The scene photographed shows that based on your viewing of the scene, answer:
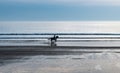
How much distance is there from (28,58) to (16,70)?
217 inches

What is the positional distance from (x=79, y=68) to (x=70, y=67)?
0.64 m

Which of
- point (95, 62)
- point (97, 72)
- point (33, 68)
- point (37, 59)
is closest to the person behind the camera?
point (97, 72)

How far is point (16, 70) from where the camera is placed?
60.5 feet

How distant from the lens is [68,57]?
80.4 ft

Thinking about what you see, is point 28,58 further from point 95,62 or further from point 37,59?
point 95,62

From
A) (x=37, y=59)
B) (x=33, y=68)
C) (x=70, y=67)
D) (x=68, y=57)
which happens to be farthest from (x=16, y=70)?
(x=68, y=57)

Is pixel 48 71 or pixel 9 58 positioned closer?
pixel 48 71

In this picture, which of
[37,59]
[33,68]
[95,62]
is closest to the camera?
[33,68]

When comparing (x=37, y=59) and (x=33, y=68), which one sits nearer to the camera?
(x=33, y=68)

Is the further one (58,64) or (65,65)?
(58,64)

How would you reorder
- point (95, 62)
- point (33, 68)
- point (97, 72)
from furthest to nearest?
point (95, 62) → point (33, 68) → point (97, 72)

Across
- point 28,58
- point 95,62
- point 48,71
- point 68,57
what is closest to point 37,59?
point 28,58

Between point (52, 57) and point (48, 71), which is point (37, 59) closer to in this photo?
point (52, 57)

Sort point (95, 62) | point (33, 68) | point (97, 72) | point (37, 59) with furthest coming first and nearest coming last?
point (37, 59)
point (95, 62)
point (33, 68)
point (97, 72)
